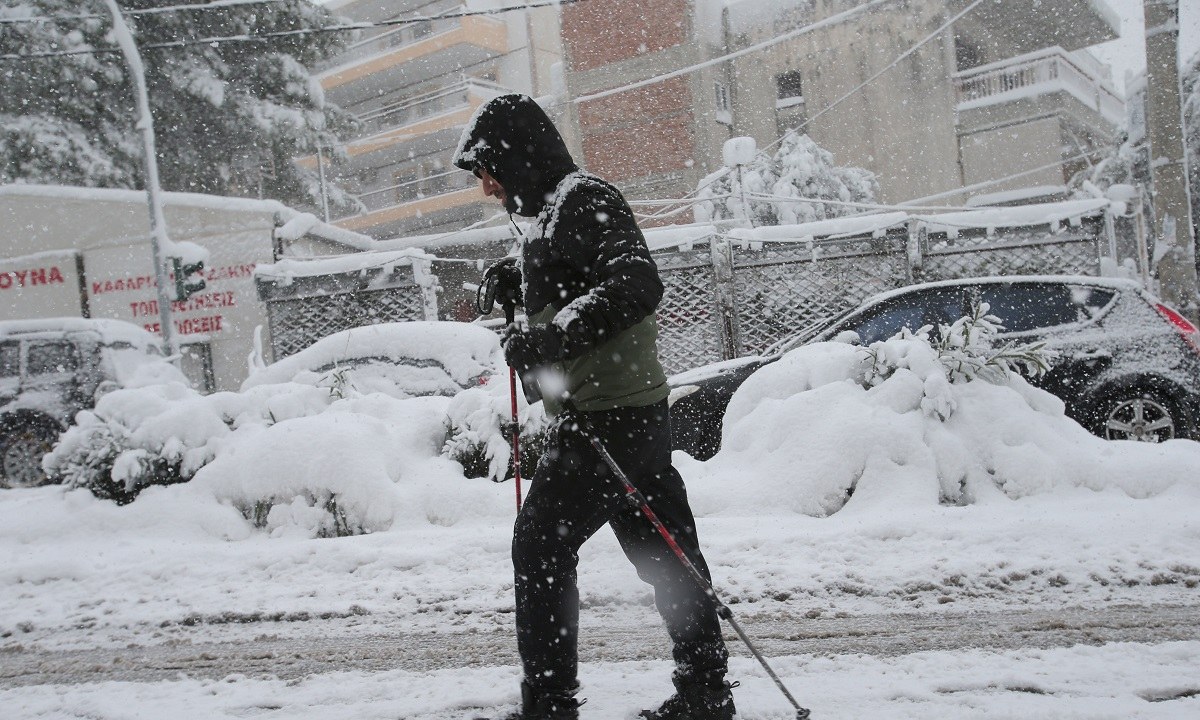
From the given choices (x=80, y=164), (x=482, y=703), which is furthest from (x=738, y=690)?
(x=80, y=164)

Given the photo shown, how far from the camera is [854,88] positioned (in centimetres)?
2388

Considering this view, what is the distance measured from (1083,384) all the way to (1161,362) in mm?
550

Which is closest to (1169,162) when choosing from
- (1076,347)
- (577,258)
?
(1076,347)

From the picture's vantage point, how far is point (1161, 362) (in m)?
6.26

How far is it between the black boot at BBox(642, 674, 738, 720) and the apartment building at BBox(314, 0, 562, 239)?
1140 inches

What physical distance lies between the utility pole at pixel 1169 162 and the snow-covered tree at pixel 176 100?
17.3 metres

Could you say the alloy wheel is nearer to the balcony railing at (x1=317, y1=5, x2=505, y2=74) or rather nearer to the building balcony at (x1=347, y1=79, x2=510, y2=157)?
the building balcony at (x1=347, y1=79, x2=510, y2=157)

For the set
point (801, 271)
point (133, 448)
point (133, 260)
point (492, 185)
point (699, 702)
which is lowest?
point (699, 702)

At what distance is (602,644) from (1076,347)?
4872 millimetres

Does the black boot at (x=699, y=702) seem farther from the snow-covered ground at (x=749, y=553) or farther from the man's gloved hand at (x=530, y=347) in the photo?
the man's gloved hand at (x=530, y=347)

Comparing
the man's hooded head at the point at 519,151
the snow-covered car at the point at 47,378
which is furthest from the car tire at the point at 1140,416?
the snow-covered car at the point at 47,378

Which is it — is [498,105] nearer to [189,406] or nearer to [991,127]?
[189,406]

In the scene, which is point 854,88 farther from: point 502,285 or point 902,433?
point 502,285

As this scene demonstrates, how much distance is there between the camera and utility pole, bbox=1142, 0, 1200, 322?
1296 cm
